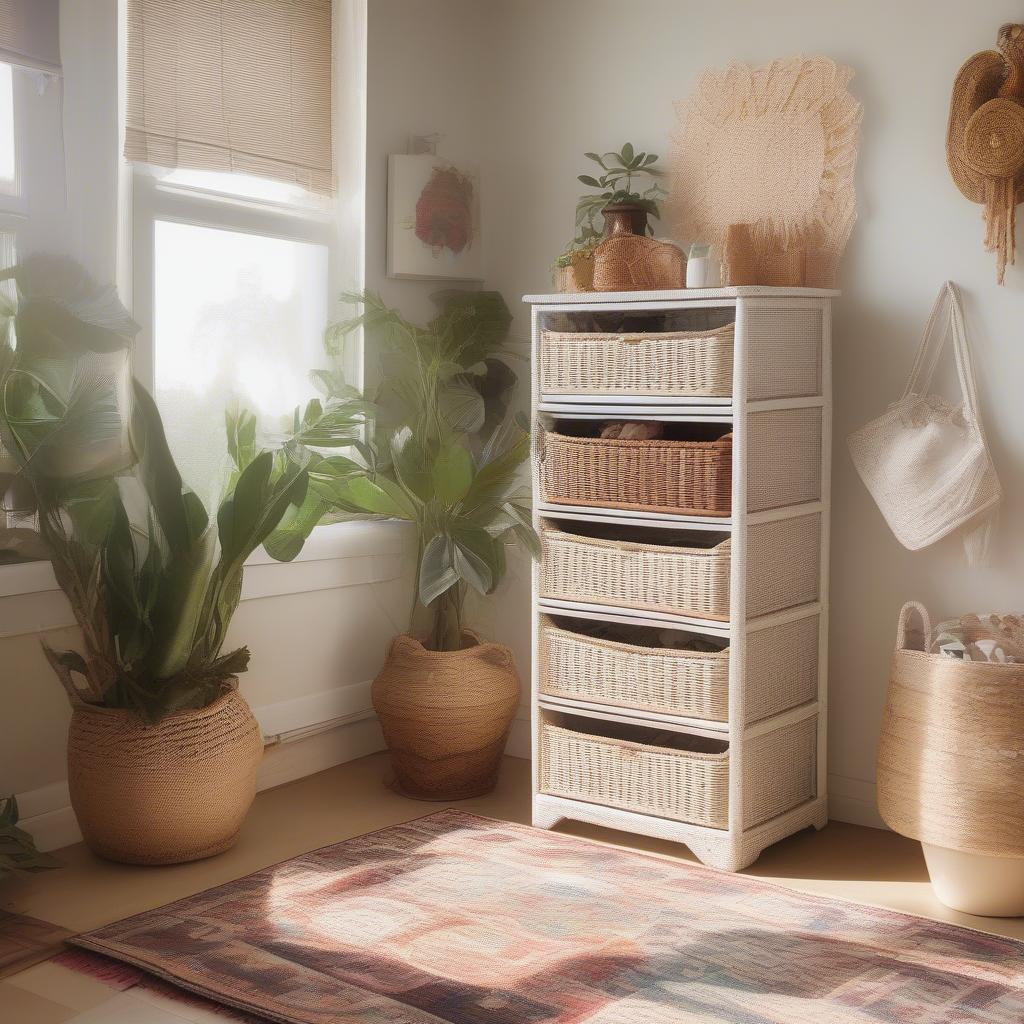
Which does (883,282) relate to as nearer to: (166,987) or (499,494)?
(499,494)

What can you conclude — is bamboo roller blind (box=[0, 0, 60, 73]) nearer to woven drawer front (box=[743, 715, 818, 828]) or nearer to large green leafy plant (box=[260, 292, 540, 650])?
large green leafy plant (box=[260, 292, 540, 650])

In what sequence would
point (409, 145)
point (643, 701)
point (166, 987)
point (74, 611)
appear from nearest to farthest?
1. point (166, 987)
2. point (74, 611)
3. point (643, 701)
4. point (409, 145)

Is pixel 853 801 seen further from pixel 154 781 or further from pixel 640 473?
pixel 154 781

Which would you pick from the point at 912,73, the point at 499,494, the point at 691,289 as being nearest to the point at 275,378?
the point at 499,494

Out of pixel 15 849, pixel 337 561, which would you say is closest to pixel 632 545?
pixel 337 561

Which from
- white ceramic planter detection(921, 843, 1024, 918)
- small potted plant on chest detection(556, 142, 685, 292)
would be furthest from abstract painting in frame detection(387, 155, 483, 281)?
white ceramic planter detection(921, 843, 1024, 918)

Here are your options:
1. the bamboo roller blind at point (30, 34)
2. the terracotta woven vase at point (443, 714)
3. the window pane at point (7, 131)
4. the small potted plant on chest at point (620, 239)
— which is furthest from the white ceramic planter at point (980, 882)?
the bamboo roller blind at point (30, 34)

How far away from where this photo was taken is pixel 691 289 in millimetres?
2986

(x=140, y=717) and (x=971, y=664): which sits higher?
(x=971, y=664)

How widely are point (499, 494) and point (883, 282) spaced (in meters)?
1.10

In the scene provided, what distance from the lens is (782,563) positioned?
3.09 metres

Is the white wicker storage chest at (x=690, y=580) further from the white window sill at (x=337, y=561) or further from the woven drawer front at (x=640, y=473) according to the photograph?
the white window sill at (x=337, y=561)

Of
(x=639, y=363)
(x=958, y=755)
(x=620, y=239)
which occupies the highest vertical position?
(x=620, y=239)

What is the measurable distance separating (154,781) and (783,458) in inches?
63.4
